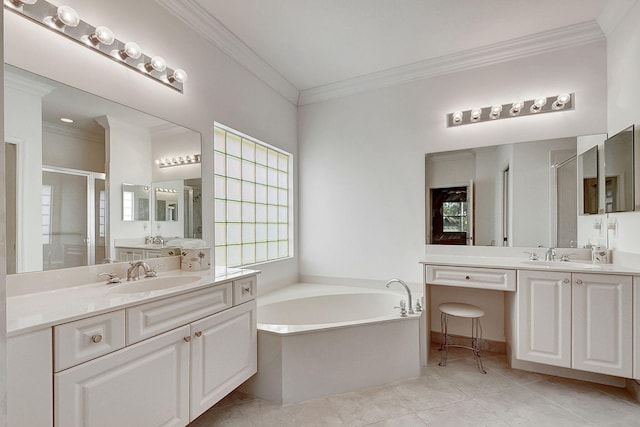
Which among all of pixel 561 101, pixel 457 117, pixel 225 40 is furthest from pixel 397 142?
pixel 225 40

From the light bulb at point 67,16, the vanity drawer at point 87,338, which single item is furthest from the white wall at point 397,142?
the vanity drawer at point 87,338

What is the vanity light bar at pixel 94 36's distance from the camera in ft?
4.48

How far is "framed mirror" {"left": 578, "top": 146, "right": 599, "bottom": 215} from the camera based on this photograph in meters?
2.34

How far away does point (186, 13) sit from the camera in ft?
6.85

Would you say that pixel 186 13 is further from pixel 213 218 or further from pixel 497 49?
pixel 497 49

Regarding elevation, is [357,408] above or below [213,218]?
→ below

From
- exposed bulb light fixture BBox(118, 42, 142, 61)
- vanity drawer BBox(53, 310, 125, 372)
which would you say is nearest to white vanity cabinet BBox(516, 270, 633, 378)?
vanity drawer BBox(53, 310, 125, 372)

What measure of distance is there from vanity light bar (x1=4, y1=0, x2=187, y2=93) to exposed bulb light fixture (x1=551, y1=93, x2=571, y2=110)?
296 cm

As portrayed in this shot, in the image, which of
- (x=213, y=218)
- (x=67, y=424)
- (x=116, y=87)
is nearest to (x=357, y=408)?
(x=67, y=424)

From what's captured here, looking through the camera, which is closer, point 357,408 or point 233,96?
point 357,408

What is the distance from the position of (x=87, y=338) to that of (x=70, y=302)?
22 centimetres

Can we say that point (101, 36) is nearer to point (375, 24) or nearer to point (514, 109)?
point (375, 24)

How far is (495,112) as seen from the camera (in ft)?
8.77

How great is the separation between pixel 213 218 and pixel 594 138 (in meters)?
3.15
